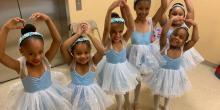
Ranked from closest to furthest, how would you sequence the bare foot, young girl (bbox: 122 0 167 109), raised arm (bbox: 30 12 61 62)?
raised arm (bbox: 30 12 61 62)
young girl (bbox: 122 0 167 109)
the bare foot

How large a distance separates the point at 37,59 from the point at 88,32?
0.34 meters

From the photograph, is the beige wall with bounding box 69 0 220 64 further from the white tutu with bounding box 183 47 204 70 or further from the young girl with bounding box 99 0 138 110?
the young girl with bounding box 99 0 138 110

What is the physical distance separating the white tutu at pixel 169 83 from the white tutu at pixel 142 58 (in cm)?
7

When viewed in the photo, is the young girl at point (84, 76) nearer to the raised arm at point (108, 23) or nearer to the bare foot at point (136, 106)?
the raised arm at point (108, 23)

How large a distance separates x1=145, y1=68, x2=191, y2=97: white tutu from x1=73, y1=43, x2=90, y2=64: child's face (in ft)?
2.09

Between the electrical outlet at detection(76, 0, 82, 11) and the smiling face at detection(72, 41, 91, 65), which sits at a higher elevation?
the electrical outlet at detection(76, 0, 82, 11)

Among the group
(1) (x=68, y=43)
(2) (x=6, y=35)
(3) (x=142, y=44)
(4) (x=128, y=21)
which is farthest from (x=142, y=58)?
(2) (x=6, y=35)

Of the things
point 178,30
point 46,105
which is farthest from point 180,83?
point 46,105

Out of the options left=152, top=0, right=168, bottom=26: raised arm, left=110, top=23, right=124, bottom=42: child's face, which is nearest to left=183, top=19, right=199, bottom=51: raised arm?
left=152, top=0, right=168, bottom=26: raised arm

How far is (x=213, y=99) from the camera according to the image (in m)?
2.31

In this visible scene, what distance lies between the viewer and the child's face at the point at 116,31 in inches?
65.2

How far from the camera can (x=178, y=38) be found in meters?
1.75

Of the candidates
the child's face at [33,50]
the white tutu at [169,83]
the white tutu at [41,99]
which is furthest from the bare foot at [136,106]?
the child's face at [33,50]

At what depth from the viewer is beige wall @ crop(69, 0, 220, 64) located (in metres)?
2.76
